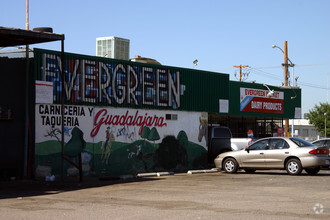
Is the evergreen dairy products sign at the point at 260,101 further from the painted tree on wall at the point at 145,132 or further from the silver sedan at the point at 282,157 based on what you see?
the silver sedan at the point at 282,157

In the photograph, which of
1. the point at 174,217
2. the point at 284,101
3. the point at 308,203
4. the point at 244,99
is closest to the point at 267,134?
the point at 284,101

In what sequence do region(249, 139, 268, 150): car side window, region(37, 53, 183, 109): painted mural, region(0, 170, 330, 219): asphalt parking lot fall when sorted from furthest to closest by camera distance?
region(249, 139, 268, 150): car side window < region(37, 53, 183, 109): painted mural < region(0, 170, 330, 219): asphalt parking lot

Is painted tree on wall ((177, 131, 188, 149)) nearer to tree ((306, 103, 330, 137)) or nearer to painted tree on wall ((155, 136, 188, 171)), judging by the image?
painted tree on wall ((155, 136, 188, 171))

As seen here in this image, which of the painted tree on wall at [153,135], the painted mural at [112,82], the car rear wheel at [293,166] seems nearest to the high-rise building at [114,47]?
the painted mural at [112,82]

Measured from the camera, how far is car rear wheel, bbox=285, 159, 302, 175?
2195cm

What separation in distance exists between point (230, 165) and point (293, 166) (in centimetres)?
303

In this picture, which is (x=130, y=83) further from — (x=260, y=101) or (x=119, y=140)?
(x=260, y=101)

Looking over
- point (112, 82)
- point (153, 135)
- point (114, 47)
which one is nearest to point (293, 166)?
point (153, 135)

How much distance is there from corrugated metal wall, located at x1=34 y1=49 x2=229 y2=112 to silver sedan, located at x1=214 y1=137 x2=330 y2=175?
4.42 metres

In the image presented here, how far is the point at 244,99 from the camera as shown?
36906mm

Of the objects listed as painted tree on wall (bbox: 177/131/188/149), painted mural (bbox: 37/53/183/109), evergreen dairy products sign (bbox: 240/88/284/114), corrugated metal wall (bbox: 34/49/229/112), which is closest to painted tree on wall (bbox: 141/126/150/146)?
corrugated metal wall (bbox: 34/49/229/112)

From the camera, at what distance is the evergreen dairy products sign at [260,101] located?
37.0 m

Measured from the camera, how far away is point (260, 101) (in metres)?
38.6

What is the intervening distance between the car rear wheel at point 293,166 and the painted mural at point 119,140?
6344 mm
